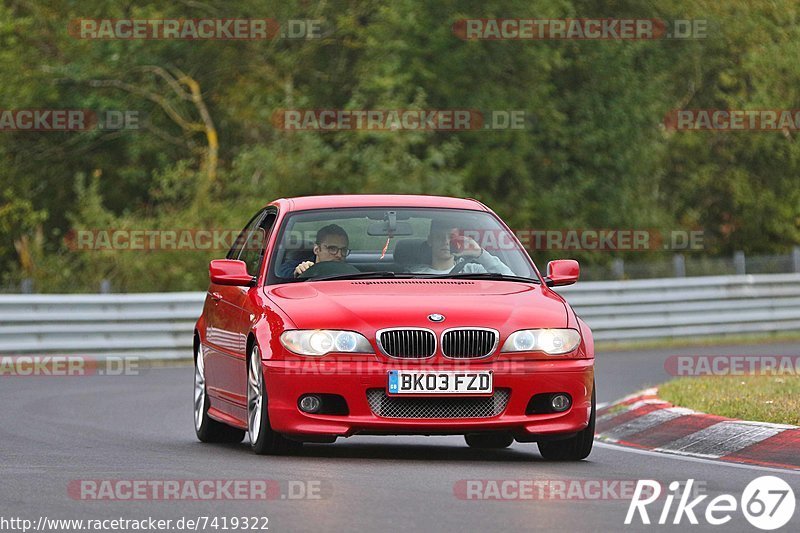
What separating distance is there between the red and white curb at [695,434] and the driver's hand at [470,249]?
1788 mm

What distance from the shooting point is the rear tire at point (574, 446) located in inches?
439

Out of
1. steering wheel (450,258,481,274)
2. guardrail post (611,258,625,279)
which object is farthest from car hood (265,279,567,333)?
guardrail post (611,258,625,279)

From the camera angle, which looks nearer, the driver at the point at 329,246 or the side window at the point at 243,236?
the driver at the point at 329,246

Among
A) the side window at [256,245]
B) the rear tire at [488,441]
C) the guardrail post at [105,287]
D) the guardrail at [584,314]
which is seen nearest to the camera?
the side window at [256,245]

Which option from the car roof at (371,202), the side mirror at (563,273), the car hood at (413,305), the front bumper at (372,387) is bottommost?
the front bumper at (372,387)

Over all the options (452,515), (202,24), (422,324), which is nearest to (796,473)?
(422,324)

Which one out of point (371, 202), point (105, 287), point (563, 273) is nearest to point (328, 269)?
point (371, 202)

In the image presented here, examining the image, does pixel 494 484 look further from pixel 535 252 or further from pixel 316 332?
pixel 535 252

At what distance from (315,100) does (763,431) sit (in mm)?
25369

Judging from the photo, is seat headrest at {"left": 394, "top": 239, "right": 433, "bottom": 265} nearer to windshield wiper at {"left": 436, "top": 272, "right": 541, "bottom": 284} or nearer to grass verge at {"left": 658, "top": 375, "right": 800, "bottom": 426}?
windshield wiper at {"left": 436, "top": 272, "right": 541, "bottom": 284}

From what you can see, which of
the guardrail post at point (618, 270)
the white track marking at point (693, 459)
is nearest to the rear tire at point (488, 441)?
the white track marking at point (693, 459)

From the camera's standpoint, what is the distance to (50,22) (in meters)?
39.2

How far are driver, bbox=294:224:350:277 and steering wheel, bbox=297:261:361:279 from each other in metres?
0.07

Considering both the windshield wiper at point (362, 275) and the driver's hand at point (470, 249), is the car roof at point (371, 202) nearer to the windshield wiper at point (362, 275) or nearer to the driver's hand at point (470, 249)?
the driver's hand at point (470, 249)
